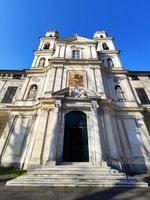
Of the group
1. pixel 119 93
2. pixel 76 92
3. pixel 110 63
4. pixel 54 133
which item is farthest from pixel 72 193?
pixel 110 63

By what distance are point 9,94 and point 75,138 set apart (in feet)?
32.2

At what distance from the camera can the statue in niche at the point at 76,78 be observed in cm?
1734

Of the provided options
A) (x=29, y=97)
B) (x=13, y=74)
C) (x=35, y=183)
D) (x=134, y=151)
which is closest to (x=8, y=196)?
(x=35, y=183)

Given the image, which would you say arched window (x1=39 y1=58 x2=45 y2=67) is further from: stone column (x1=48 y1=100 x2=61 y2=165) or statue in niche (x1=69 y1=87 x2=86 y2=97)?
stone column (x1=48 y1=100 x2=61 y2=165)

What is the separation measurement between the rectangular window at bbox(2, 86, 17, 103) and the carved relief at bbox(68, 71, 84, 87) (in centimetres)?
655

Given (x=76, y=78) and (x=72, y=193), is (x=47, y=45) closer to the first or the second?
(x=76, y=78)

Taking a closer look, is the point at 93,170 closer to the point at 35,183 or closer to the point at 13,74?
the point at 35,183

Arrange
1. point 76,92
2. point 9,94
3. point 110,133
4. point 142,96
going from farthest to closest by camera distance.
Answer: point 142,96
point 9,94
point 76,92
point 110,133

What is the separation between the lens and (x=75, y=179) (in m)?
8.15

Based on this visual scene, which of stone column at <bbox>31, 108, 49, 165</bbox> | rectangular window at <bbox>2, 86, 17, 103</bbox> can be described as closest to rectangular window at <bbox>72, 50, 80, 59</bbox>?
rectangular window at <bbox>2, 86, 17, 103</bbox>

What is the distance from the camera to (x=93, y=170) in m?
9.58

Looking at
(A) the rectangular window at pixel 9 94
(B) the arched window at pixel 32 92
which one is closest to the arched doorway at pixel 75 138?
(B) the arched window at pixel 32 92

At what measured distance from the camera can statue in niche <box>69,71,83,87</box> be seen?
683 inches

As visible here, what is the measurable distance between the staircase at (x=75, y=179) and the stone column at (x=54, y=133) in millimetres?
1595
